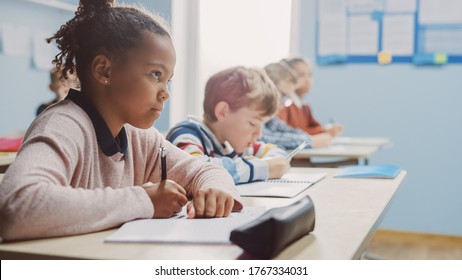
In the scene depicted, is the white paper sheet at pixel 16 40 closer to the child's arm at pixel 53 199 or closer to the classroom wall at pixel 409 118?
the classroom wall at pixel 409 118

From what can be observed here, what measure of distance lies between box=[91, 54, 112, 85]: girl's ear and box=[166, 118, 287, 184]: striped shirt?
451 mm

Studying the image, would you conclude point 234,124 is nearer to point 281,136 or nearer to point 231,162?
point 231,162

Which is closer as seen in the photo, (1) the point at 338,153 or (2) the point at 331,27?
(1) the point at 338,153

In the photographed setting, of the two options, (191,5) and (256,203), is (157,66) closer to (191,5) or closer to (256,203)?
(256,203)

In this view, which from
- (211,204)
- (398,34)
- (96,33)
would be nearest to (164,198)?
(211,204)

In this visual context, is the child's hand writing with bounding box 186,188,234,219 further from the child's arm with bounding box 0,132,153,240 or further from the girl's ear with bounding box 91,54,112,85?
the girl's ear with bounding box 91,54,112,85

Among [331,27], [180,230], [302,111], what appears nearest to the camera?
[180,230]

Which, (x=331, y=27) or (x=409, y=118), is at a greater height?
(x=331, y=27)

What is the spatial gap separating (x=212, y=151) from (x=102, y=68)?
24.2 inches

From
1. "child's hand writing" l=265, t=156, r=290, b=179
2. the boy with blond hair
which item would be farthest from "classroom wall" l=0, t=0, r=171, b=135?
"child's hand writing" l=265, t=156, r=290, b=179

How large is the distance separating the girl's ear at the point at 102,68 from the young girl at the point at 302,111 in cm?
238

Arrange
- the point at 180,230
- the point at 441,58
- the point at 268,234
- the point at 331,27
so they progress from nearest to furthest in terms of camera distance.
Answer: the point at 268,234
the point at 180,230
the point at 441,58
the point at 331,27

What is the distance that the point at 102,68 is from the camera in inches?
38.4
